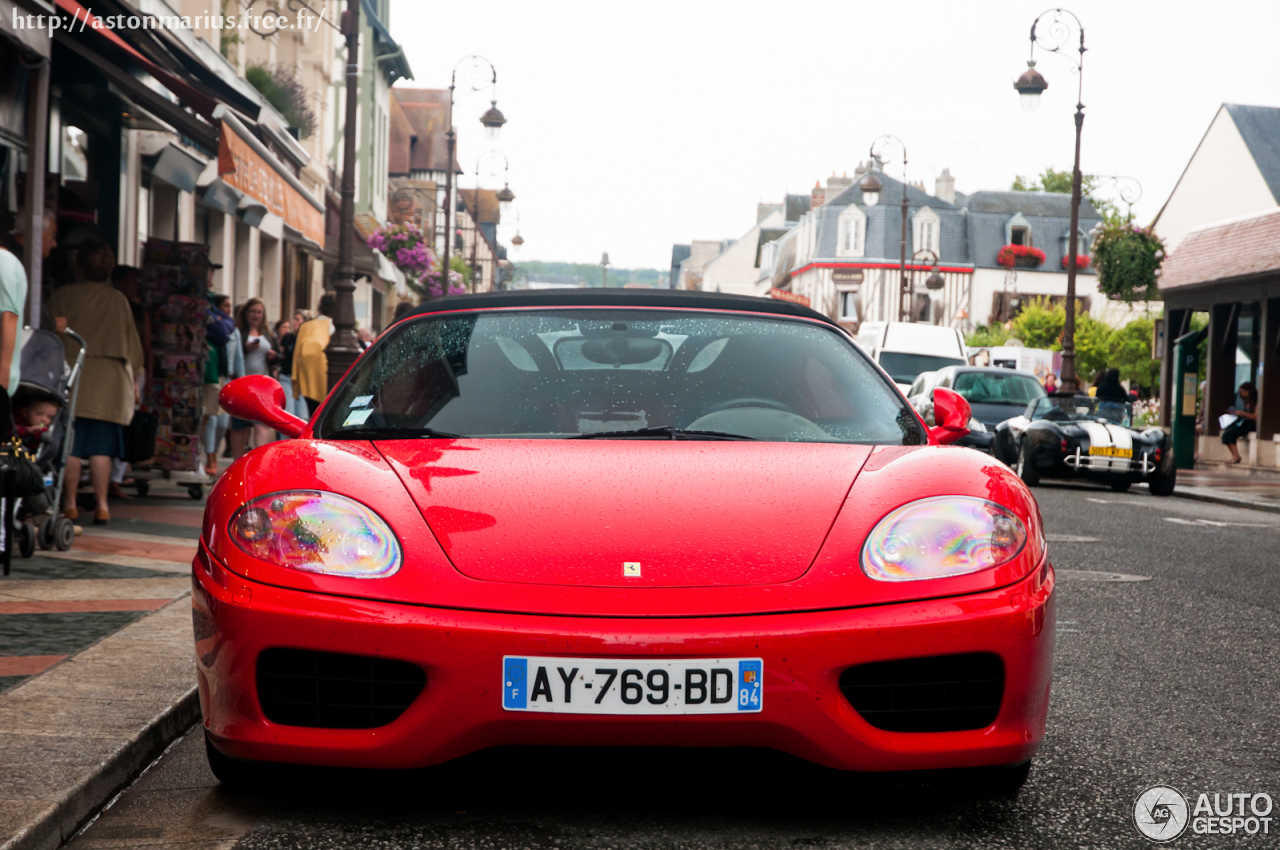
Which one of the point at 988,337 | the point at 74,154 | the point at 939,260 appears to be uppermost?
the point at 939,260

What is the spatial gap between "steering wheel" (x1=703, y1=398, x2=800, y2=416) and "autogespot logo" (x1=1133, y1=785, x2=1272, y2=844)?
137 cm

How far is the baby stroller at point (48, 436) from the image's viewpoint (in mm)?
7277

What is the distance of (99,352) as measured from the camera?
902 centimetres

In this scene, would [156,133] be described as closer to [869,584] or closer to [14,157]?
[14,157]

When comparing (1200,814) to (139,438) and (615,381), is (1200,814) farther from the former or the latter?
(139,438)

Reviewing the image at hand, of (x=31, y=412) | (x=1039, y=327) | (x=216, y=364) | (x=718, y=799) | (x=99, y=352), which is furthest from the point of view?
(x=1039, y=327)

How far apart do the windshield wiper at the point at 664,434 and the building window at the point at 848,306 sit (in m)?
75.0

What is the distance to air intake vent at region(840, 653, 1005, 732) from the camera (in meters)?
2.98

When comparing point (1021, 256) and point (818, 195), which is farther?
point (818, 195)

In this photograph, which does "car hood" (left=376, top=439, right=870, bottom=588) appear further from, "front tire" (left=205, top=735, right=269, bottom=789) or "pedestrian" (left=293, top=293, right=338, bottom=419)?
"pedestrian" (left=293, top=293, right=338, bottom=419)

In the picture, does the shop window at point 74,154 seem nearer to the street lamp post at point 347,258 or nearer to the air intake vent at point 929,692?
the street lamp post at point 347,258

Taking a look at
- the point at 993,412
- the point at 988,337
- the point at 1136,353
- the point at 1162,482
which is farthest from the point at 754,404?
the point at 988,337

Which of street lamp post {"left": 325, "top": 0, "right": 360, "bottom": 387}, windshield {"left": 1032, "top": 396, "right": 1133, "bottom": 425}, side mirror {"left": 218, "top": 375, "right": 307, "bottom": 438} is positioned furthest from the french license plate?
windshield {"left": 1032, "top": 396, "right": 1133, "bottom": 425}

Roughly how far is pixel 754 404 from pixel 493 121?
25658mm
